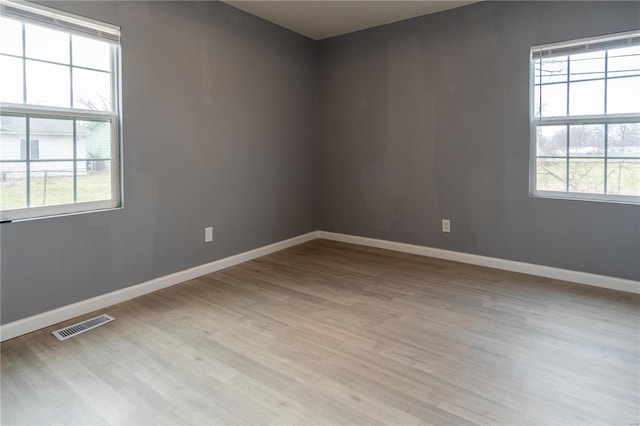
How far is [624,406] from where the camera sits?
1652 millimetres

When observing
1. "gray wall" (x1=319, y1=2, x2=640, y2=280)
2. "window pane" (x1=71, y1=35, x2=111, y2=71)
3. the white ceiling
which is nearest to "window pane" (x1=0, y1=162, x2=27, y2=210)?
"window pane" (x1=71, y1=35, x2=111, y2=71)

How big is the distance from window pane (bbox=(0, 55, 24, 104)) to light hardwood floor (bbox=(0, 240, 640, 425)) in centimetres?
149

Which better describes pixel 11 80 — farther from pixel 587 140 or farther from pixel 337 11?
pixel 587 140

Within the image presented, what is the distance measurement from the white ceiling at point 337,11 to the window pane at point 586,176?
1796 mm

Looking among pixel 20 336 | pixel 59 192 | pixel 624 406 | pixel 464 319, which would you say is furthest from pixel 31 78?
pixel 624 406

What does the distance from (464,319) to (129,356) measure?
83.0 inches

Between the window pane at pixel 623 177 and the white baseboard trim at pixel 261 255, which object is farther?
the window pane at pixel 623 177

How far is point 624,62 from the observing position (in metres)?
3.00

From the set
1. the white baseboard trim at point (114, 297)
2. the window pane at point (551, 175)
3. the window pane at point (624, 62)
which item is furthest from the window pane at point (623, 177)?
the white baseboard trim at point (114, 297)

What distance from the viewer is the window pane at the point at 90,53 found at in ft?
8.53

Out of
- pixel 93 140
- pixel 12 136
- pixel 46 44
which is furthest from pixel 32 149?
pixel 46 44

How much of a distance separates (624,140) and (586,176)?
0.38 m

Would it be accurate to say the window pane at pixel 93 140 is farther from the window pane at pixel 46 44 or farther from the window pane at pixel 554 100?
the window pane at pixel 554 100

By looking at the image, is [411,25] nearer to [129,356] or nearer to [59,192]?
[59,192]
